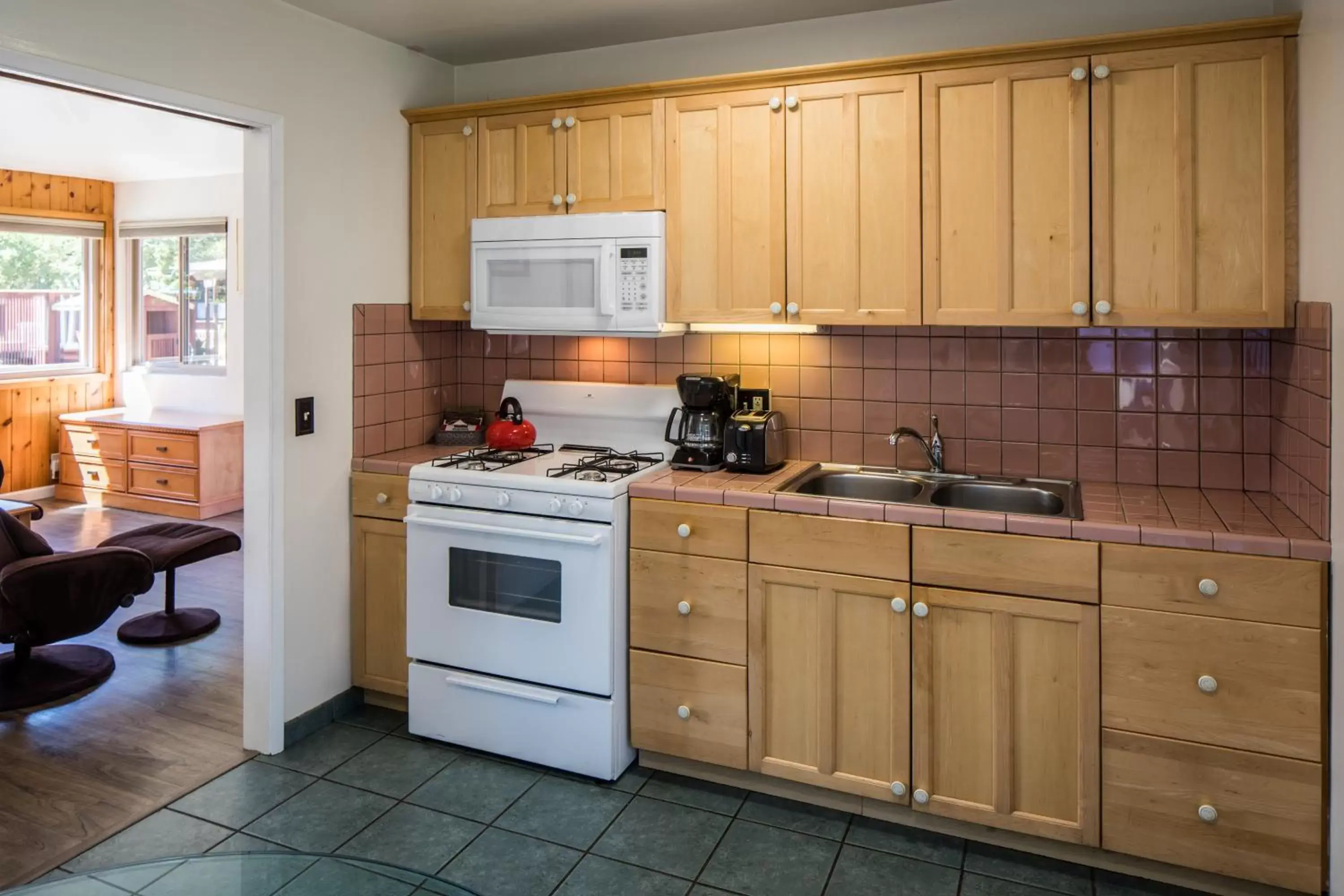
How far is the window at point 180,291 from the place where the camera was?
276 inches

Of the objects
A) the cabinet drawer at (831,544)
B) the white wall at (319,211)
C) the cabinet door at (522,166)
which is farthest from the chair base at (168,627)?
the cabinet drawer at (831,544)

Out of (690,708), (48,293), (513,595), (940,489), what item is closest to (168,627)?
(513,595)

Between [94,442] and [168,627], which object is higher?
[94,442]

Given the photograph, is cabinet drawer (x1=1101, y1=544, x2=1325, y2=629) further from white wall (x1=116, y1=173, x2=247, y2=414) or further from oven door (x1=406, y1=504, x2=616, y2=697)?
white wall (x1=116, y1=173, x2=247, y2=414)

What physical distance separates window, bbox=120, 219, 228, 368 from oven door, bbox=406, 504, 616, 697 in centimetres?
476

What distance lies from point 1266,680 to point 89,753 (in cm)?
343

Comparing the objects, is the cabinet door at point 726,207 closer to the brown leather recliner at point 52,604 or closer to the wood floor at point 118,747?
the wood floor at point 118,747

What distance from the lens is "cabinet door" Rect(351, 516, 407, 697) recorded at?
128 inches

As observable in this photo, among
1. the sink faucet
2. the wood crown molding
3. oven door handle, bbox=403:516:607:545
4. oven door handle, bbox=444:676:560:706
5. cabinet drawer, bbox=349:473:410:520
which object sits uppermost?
the wood crown molding

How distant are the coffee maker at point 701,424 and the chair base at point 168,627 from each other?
251 centimetres

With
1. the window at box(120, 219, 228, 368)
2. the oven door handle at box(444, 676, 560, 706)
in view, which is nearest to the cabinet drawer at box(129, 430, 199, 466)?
the window at box(120, 219, 228, 368)

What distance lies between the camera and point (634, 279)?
9.99 ft

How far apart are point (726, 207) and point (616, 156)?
44cm

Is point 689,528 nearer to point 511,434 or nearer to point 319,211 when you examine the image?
point 511,434
